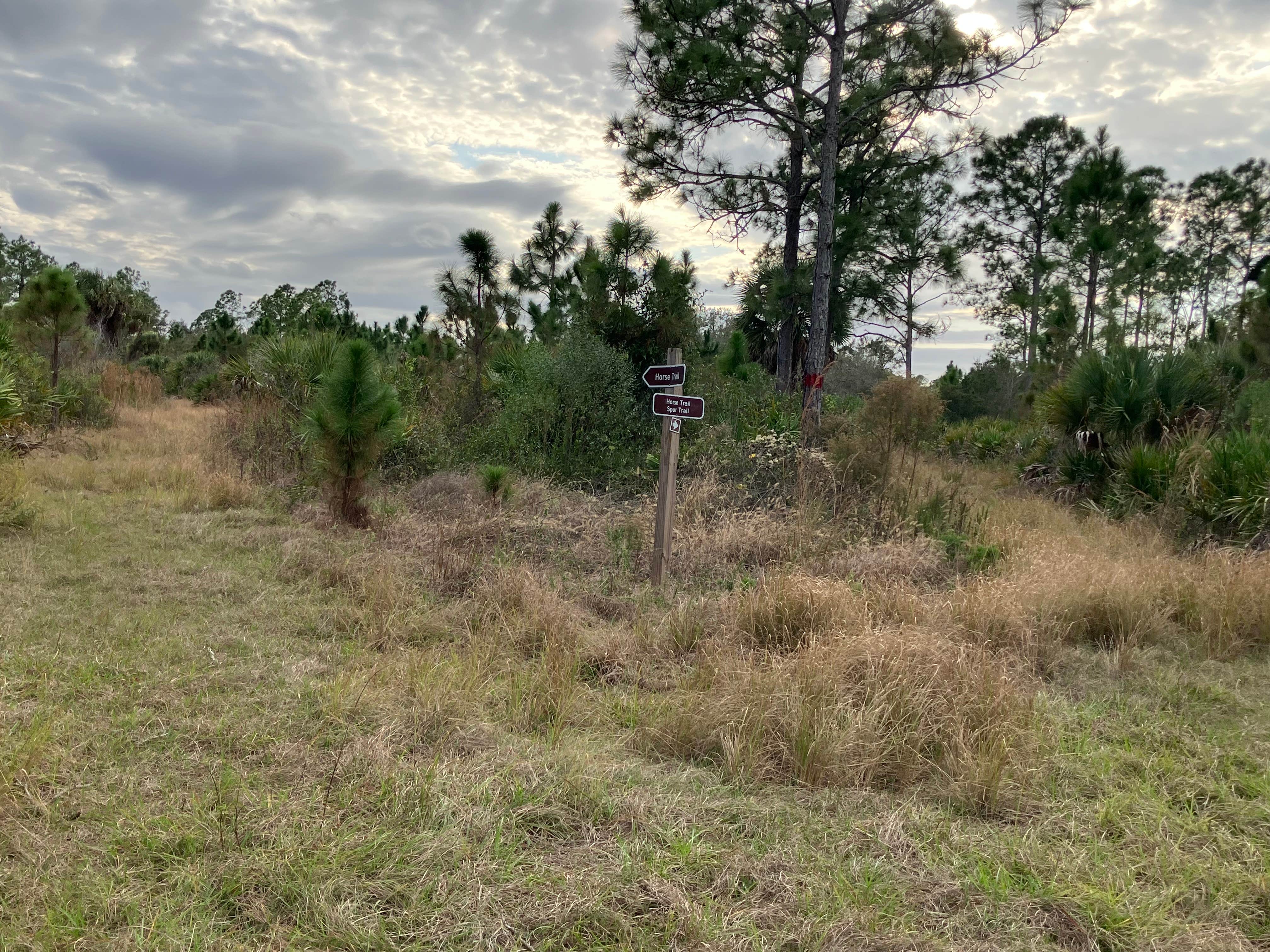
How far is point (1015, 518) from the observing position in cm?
890

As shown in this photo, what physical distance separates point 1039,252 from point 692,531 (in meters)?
26.0

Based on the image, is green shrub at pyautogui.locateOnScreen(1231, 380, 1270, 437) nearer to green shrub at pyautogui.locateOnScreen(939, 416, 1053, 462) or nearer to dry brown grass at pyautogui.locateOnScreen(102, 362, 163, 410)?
green shrub at pyautogui.locateOnScreen(939, 416, 1053, 462)

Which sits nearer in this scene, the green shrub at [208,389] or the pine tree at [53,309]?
the pine tree at [53,309]

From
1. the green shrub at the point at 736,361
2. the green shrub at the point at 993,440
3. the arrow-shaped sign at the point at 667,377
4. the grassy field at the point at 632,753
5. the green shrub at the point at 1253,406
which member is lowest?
the grassy field at the point at 632,753

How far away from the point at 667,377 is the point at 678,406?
11.4 inches

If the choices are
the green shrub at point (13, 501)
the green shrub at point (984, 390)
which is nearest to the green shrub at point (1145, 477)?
the green shrub at point (13, 501)

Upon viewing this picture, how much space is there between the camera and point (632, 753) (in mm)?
3689

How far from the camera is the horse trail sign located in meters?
6.28

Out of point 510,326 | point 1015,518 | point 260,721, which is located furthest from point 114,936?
point 510,326

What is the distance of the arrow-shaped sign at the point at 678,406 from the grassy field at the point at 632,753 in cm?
136

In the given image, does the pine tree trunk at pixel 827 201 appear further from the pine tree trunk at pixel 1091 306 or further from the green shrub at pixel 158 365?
the green shrub at pixel 158 365

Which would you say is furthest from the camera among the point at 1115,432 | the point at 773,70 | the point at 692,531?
the point at 773,70

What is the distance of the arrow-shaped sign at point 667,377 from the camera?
20.9ft

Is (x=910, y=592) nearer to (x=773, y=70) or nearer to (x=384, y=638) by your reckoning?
(x=384, y=638)
